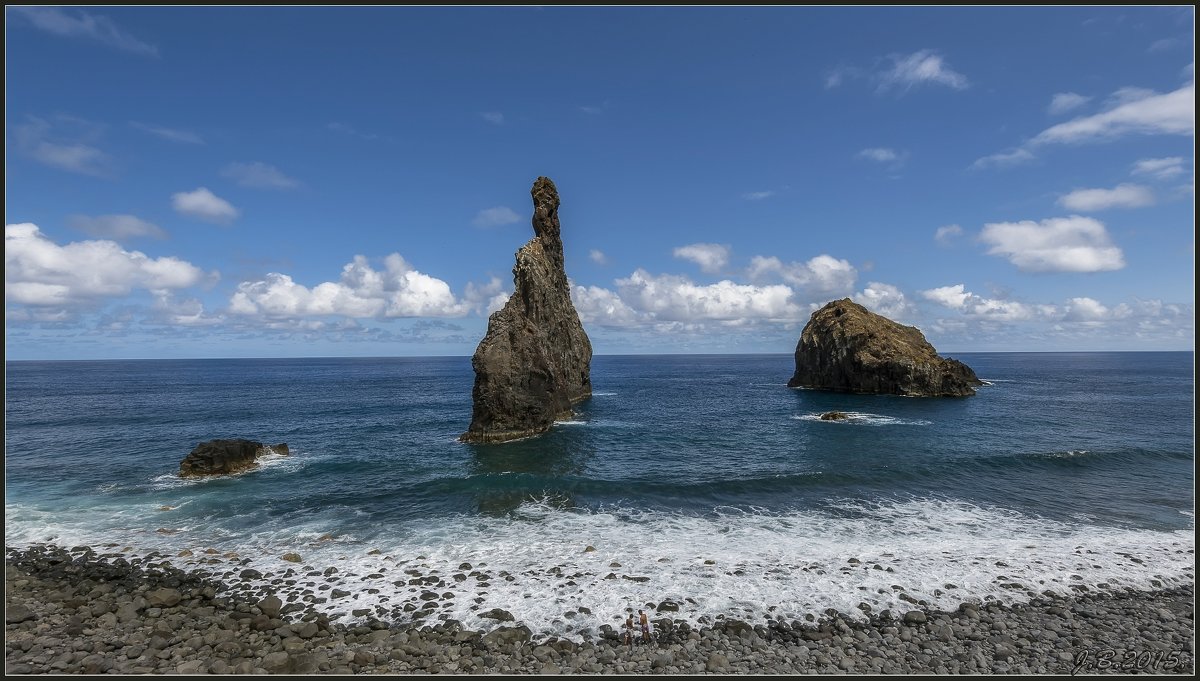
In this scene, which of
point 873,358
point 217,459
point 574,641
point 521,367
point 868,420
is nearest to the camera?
point 574,641

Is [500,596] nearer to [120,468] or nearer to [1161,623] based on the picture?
[1161,623]

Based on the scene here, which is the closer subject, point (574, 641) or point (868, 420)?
point (574, 641)

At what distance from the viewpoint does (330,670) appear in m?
13.7

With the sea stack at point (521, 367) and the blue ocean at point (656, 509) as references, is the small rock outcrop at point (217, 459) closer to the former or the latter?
the blue ocean at point (656, 509)

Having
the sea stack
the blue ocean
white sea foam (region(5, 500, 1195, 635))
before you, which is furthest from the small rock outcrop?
the sea stack

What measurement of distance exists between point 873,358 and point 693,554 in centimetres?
7013

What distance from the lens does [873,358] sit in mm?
79625

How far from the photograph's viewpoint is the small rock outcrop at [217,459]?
34156 millimetres

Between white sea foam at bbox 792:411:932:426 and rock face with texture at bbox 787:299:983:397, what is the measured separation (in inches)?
839

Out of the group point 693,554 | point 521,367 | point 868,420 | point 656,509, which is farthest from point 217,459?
point 868,420

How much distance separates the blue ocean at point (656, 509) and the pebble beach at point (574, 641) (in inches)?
35.2

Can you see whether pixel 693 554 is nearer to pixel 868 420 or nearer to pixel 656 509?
pixel 656 509

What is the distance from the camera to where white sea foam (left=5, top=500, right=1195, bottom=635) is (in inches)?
689

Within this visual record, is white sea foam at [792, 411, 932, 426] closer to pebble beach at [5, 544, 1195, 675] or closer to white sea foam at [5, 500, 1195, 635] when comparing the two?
white sea foam at [5, 500, 1195, 635]
